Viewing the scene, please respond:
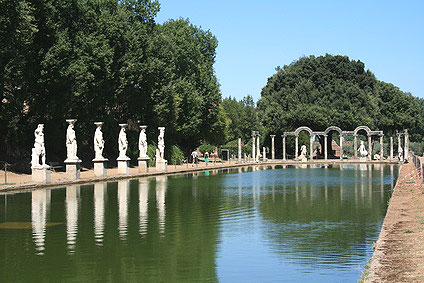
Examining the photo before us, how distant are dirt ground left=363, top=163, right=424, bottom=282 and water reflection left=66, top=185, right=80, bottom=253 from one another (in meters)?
5.46

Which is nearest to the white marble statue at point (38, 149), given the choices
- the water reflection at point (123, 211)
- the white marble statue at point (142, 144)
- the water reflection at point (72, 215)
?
the water reflection at point (72, 215)

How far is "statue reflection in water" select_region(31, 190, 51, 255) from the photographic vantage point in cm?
1238

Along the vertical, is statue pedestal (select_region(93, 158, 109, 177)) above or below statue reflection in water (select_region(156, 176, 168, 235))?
above

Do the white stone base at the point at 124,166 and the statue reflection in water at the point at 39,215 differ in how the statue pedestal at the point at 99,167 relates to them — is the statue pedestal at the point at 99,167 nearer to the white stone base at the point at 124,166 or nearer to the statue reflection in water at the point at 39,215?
the white stone base at the point at 124,166

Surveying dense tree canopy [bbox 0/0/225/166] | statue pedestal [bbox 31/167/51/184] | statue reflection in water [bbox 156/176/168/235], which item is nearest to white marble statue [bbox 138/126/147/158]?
dense tree canopy [bbox 0/0/225/166]

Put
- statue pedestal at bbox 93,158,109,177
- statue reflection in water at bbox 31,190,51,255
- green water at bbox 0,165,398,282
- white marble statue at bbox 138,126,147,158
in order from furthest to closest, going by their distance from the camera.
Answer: white marble statue at bbox 138,126,147,158 → statue pedestal at bbox 93,158,109,177 → statue reflection in water at bbox 31,190,51,255 → green water at bbox 0,165,398,282

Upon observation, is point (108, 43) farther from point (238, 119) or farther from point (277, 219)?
point (238, 119)

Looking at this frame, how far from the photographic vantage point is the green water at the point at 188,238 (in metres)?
9.51

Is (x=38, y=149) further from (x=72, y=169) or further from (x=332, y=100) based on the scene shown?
(x=332, y=100)

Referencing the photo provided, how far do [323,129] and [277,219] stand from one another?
62288 millimetres

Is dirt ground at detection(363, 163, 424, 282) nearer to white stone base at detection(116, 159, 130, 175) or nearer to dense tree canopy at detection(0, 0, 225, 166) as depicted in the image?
dense tree canopy at detection(0, 0, 225, 166)

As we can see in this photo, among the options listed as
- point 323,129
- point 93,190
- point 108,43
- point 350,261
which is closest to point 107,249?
point 350,261

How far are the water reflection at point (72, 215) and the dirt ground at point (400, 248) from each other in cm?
546

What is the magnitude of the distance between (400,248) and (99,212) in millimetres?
9532
